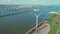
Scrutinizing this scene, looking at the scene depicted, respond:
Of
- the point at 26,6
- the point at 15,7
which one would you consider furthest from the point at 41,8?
the point at 15,7

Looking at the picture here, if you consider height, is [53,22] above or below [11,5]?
below

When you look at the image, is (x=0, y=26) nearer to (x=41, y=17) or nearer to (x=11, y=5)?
(x=11, y=5)

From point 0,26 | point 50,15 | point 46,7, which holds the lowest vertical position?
point 0,26

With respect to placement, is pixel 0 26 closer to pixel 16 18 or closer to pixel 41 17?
pixel 16 18

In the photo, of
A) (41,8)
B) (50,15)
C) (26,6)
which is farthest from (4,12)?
(50,15)

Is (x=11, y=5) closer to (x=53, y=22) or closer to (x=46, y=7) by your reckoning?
(x=46, y=7)

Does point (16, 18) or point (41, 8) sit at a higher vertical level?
point (41, 8)
